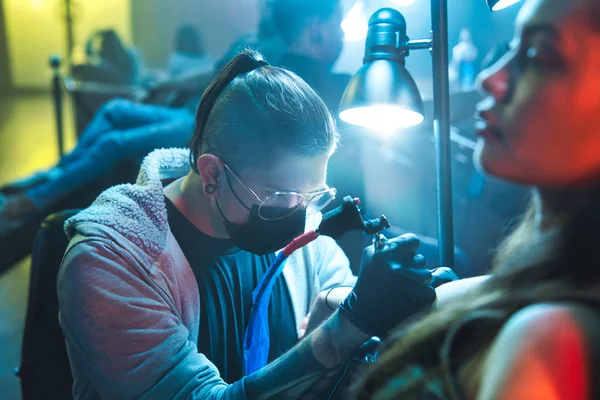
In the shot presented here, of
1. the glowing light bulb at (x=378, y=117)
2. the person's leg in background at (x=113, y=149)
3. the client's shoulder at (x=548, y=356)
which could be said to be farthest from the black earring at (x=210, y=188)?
the person's leg in background at (x=113, y=149)

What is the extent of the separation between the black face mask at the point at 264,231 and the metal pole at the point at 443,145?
331 millimetres

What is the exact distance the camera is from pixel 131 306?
3.46 ft

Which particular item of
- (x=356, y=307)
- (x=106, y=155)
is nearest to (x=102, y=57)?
(x=106, y=155)

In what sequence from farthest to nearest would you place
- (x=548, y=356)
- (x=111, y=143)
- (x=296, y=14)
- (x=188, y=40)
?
1. (x=188, y=40)
2. (x=111, y=143)
3. (x=296, y=14)
4. (x=548, y=356)

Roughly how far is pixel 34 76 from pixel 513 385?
22.7ft

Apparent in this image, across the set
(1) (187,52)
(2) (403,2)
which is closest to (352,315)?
(2) (403,2)

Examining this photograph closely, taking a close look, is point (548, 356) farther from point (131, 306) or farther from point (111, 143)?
point (111, 143)

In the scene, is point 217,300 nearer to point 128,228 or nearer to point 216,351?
point 216,351

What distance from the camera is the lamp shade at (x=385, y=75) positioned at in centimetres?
104

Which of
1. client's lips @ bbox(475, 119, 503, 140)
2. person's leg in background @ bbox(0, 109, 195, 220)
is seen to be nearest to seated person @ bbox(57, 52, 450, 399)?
client's lips @ bbox(475, 119, 503, 140)

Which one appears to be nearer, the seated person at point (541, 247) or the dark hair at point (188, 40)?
the seated person at point (541, 247)

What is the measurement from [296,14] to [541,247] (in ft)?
5.27

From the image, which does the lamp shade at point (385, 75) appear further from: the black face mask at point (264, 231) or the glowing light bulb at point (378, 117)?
the black face mask at point (264, 231)

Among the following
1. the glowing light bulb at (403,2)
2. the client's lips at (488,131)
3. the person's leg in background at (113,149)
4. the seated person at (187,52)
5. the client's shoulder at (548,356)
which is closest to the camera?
the client's shoulder at (548,356)
